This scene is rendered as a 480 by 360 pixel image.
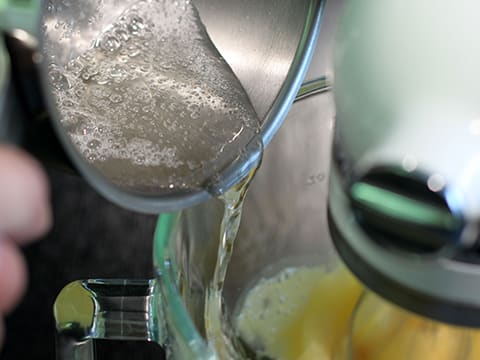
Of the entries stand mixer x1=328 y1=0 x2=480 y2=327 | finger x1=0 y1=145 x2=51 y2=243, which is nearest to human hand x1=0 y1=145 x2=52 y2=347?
finger x1=0 y1=145 x2=51 y2=243

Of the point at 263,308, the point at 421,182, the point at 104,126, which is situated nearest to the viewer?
the point at 421,182

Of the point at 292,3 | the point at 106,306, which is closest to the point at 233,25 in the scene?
the point at 292,3

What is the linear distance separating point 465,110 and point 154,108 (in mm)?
218

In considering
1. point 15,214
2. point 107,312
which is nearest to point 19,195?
point 15,214

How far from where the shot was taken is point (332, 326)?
1.68ft

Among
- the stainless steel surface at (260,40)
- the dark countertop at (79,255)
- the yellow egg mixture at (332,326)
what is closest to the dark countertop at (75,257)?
the dark countertop at (79,255)

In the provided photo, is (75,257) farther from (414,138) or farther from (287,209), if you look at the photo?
(414,138)

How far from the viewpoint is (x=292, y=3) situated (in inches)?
18.3

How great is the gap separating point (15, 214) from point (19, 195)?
15 mm

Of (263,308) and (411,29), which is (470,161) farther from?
(263,308)

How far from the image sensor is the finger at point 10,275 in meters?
0.59

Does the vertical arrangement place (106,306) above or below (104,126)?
below

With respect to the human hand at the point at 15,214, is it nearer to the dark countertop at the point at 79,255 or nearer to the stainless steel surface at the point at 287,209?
the dark countertop at the point at 79,255

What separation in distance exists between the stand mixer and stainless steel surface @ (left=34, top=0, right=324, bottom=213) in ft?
0.53
